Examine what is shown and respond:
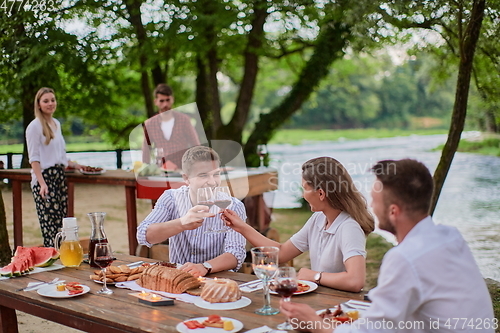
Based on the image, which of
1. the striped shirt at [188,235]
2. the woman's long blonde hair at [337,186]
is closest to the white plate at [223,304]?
the woman's long blonde hair at [337,186]

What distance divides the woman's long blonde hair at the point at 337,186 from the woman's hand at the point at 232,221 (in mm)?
444

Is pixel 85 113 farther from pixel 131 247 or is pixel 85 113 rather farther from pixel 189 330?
pixel 189 330

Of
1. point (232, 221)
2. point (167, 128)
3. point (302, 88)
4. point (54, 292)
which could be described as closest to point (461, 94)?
point (167, 128)

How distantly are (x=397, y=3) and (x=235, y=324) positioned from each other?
4.00m

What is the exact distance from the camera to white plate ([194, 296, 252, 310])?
2.09 meters

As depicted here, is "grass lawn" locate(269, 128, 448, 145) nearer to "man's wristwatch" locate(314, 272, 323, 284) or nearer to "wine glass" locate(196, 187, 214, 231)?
"wine glass" locate(196, 187, 214, 231)

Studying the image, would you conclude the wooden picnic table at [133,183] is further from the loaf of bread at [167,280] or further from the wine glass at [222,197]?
the loaf of bread at [167,280]

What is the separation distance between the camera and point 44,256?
289 centimetres

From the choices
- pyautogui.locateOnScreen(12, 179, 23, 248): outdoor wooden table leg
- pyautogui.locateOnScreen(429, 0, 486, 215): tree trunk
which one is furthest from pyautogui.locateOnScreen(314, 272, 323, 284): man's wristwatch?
pyautogui.locateOnScreen(12, 179, 23, 248): outdoor wooden table leg

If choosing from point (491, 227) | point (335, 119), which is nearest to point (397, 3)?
point (491, 227)

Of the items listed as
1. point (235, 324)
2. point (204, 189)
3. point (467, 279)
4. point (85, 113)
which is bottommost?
point (235, 324)

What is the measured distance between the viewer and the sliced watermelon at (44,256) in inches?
112

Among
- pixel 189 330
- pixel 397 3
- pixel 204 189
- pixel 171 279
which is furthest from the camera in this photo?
pixel 397 3

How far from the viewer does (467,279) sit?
5.57 feet
